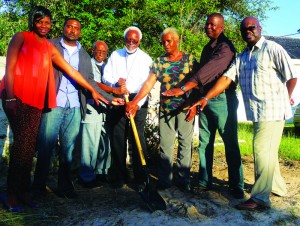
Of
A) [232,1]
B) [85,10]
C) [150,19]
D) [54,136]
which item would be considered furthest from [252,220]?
[232,1]

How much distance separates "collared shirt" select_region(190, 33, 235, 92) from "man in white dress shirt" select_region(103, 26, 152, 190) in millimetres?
773

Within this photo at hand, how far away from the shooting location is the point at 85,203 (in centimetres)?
392

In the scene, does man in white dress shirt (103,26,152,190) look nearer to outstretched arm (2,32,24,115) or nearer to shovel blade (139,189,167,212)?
shovel blade (139,189,167,212)

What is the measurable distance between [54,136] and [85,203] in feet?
2.69

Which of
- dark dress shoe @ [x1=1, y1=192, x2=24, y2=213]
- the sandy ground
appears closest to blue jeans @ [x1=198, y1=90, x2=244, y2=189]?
the sandy ground

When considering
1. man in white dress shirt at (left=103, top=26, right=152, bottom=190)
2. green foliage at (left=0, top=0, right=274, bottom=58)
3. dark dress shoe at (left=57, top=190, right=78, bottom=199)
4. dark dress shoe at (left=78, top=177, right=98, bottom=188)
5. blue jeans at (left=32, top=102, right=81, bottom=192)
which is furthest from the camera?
green foliage at (left=0, top=0, right=274, bottom=58)

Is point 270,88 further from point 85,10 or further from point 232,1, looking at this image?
point 232,1

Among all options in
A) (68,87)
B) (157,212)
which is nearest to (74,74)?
(68,87)

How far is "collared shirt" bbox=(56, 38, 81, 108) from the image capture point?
3.93 metres

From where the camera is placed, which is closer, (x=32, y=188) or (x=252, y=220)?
(x=252, y=220)

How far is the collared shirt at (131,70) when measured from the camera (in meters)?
4.43

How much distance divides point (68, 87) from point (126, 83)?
769 mm

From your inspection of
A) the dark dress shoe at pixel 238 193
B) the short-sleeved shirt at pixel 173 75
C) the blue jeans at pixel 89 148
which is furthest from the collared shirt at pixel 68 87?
the dark dress shoe at pixel 238 193

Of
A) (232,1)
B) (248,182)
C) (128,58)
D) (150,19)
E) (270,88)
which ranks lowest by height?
(248,182)
